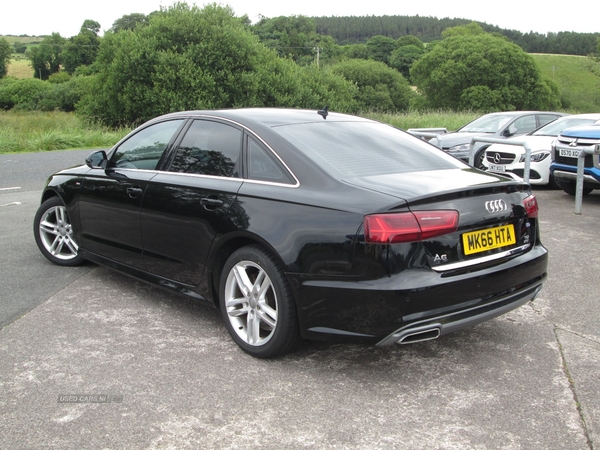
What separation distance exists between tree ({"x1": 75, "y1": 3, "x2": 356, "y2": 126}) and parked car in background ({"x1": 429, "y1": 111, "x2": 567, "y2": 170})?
2366 cm

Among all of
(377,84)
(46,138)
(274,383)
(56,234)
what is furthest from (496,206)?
(377,84)

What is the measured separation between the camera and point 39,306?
4715 mm

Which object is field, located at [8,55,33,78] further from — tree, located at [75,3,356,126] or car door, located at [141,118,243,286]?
car door, located at [141,118,243,286]

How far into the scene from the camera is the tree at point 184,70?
35000mm

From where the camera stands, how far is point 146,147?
491 cm

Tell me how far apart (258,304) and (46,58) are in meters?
106

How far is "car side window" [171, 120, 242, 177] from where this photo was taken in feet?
13.5

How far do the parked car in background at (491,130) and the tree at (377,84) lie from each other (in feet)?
227

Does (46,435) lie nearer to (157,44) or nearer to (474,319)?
(474,319)

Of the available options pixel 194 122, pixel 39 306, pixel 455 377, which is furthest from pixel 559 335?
pixel 39 306

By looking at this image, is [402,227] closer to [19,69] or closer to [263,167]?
[263,167]

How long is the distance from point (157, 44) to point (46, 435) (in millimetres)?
35064

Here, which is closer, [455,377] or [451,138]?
[455,377]

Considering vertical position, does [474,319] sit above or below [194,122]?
below
